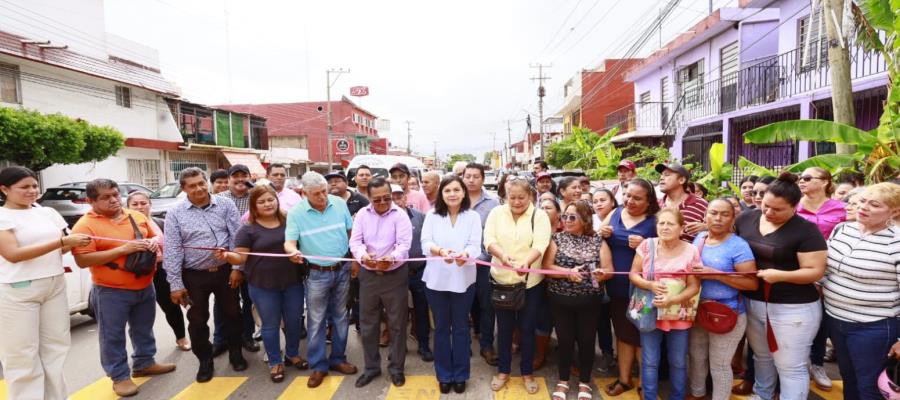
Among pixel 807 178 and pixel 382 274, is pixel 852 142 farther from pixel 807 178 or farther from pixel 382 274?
pixel 382 274

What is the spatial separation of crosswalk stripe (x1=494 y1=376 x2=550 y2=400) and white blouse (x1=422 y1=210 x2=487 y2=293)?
3.15 ft

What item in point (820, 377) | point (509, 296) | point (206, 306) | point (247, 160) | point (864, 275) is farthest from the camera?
point (247, 160)

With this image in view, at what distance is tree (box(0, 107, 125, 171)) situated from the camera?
38.0ft

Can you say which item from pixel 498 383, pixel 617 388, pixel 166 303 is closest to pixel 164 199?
pixel 166 303

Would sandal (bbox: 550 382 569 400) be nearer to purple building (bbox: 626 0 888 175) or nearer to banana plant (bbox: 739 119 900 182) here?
banana plant (bbox: 739 119 900 182)

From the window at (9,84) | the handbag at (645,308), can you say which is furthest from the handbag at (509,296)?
the window at (9,84)

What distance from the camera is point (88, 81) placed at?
17.3 meters

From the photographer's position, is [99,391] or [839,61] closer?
[99,391]

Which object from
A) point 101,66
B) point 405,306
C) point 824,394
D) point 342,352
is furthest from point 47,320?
point 101,66

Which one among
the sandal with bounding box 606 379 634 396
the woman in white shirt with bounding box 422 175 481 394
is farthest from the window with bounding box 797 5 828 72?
the woman in white shirt with bounding box 422 175 481 394

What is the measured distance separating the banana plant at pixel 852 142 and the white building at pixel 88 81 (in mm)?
19516

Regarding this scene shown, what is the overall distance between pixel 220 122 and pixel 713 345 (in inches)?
1097

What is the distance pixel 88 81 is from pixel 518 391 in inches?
817

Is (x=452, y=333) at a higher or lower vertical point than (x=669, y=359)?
higher
